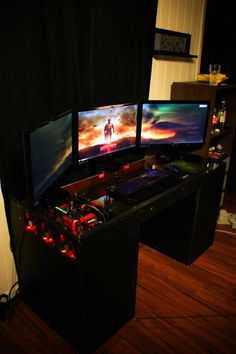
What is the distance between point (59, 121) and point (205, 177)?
1085 mm

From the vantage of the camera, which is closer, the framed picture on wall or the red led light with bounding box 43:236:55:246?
the red led light with bounding box 43:236:55:246

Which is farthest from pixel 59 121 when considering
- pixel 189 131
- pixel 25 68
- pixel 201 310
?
pixel 201 310

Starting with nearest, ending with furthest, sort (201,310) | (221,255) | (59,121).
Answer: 1. (59,121)
2. (201,310)
3. (221,255)

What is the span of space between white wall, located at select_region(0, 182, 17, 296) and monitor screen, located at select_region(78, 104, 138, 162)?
0.58 m

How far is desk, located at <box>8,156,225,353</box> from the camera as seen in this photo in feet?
4.35

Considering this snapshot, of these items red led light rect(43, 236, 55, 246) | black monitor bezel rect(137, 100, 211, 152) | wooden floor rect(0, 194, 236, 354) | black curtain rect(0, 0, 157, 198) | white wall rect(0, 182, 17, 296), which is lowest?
wooden floor rect(0, 194, 236, 354)

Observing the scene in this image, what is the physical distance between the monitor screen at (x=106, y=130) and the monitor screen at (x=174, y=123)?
0.12m

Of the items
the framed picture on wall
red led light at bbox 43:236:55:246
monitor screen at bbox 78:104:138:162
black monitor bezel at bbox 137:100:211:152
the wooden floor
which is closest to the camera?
red led light at bbox 43:236:55:246

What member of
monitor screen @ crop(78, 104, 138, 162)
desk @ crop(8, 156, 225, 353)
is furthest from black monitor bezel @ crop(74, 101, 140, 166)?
desk @ crop(8, 156, 225, 353)

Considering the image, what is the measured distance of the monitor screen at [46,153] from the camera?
1235 mm

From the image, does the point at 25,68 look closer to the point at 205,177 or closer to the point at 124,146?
the point at 124,146

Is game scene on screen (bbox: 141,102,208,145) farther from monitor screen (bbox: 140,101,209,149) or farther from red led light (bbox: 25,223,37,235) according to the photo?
red led light (bbox: 25,223,37,235)

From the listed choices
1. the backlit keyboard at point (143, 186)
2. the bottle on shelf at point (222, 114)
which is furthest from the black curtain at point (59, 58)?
the bottle on shelf at point (222, 114)

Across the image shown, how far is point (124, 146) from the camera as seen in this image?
6.70 feet
